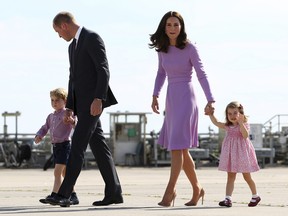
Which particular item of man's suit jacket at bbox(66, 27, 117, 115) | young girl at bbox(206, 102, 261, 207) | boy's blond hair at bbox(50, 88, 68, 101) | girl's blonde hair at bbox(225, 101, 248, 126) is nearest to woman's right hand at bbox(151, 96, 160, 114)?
man's suit jacket at bbox(66, 27, 117, 115)

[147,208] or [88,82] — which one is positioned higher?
[88,82]

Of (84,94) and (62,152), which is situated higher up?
(84,94)

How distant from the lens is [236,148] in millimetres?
11508

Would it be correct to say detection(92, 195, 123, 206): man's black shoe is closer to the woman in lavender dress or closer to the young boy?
the woman in lavender dress

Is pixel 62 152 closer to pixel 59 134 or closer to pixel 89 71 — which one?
pixel 59 134

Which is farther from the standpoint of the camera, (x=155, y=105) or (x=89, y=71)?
(x=155, y=105)

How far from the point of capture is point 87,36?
10445 mm

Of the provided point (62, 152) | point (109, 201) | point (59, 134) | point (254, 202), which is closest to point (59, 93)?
point (59, 134)

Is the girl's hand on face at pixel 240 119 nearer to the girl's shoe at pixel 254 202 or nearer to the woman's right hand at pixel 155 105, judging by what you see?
the girl's shoe at pixel 254 202

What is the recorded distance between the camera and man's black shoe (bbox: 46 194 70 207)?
10.2 metres

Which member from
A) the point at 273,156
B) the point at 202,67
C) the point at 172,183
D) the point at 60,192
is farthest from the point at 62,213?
the point at 273,156

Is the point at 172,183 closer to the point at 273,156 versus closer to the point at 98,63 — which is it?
the point at 98,63

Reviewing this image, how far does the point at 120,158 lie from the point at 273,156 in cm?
581

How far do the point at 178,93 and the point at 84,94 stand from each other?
3.10ft
